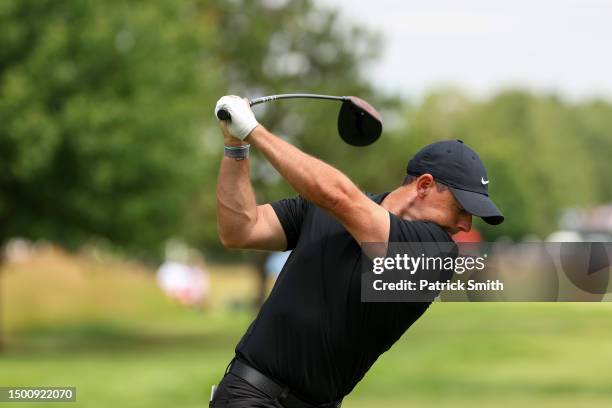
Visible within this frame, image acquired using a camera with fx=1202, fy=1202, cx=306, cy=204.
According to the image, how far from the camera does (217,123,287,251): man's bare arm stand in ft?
20.6

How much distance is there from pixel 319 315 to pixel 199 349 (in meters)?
30.9

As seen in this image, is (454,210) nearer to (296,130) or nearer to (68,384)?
(68,384)

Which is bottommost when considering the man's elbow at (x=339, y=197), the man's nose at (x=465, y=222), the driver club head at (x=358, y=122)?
the man's elbow at (x=339, y=197)

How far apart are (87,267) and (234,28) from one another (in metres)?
13.1

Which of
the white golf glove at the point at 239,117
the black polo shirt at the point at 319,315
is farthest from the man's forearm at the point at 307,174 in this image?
the black polo shirt at the point at 319,315

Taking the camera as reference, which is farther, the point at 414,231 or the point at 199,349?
the point at 199,349

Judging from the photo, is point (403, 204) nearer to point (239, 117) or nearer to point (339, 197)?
point (339, 197)

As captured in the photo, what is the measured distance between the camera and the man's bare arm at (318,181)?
5.63 meters

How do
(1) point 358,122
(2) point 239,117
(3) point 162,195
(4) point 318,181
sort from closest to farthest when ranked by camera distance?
(4) point 318,181 → (2) point 239,117 → (1) point 358,122 → (3) point 162,195

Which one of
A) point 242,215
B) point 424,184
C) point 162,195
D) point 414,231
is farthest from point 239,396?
point 162,195

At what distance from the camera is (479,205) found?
6.04 m

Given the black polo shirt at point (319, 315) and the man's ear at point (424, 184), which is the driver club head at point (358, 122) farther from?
the black polo shirt at point (319, 315)

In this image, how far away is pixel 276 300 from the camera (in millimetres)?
6152

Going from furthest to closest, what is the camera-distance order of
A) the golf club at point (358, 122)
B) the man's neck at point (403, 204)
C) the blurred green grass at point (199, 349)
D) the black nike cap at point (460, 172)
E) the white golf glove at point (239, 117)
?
the blurred green grass at point (199, 349) < the golf club at point (358, 122) < the man's neck at point (403, 204) < the black nike cap at point (460, 172) < the white golf glove at point (239, 117)
